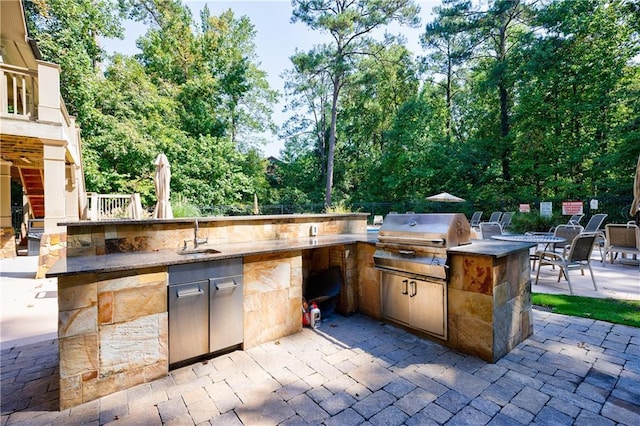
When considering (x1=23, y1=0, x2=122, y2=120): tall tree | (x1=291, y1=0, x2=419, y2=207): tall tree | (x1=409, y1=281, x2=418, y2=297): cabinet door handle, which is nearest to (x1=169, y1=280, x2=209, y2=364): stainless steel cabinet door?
(x1=409, y1=281, x2=418, y2=297): cabinet door handle

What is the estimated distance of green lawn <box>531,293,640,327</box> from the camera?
3582 mm

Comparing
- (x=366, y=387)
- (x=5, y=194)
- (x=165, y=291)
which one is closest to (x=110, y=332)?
(x=165, y=291)

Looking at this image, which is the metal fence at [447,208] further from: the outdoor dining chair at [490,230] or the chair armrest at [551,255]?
the chair armrest at [551,255]

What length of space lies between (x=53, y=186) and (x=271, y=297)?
225 inches

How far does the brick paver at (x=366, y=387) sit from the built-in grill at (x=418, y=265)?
0.97ft

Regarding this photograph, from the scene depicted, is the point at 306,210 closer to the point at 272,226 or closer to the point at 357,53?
the point at 357,53

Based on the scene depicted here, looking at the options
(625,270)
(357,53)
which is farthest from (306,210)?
(625,270)

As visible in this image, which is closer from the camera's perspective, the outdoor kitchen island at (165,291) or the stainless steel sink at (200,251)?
the outdoor kitchen island at (165,291)

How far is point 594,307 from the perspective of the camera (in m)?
3.97

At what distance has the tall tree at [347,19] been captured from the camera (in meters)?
15.1

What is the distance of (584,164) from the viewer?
1265 centimetres

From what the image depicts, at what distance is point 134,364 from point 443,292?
2.80 m

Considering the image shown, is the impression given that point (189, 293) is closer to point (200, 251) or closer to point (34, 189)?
point (200, 251)

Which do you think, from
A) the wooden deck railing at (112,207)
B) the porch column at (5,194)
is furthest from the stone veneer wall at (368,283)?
the porch column at (5,194)
